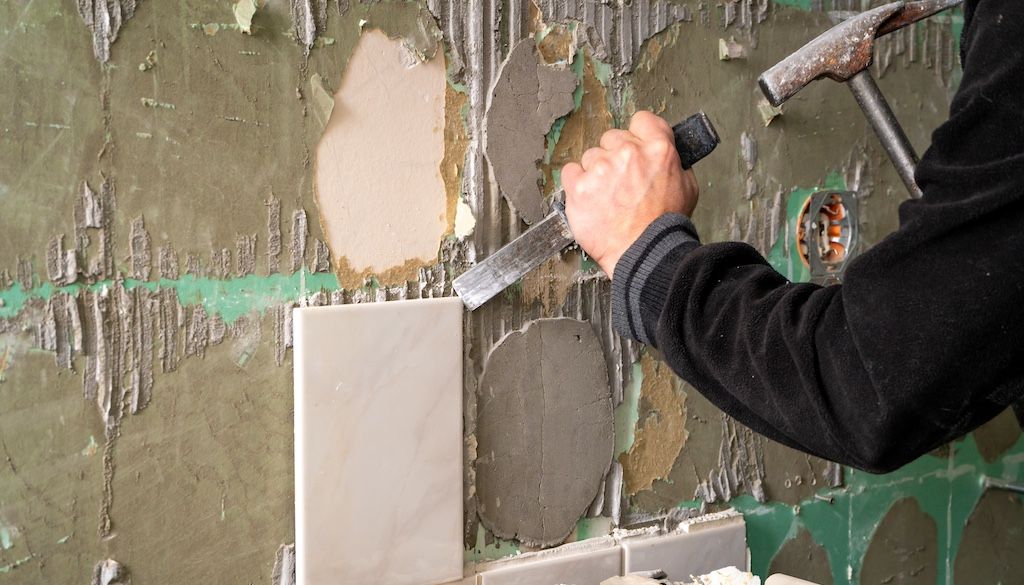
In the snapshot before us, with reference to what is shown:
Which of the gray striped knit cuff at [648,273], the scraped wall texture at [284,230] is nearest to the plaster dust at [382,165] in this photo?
the scraped wall texture at [284,230]

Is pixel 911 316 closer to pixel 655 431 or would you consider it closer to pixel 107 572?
pixel 655 431

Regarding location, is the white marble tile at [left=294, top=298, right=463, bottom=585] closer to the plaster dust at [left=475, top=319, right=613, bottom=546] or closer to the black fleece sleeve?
the plaster dust at [left=475, top=319, right=613, bottom=546]

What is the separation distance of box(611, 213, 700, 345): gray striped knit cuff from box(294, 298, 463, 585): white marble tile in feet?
0.93

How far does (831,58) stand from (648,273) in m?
0.49

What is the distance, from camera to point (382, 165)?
110 centimetres

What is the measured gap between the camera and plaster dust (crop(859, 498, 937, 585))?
163 centimetres

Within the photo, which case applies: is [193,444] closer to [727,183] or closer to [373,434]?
[373,434]

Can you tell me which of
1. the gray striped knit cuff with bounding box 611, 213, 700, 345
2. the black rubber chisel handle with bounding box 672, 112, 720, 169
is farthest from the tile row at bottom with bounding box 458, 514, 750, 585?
the black rubber chisel handle with bounding box 672, 112, 720, 169

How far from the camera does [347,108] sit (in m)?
1.07

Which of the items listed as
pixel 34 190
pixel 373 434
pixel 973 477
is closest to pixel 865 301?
pixel 373 434

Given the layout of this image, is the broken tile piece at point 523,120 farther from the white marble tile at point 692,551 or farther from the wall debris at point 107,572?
the wall debris at point 107,572

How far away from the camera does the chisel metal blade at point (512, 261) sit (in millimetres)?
1129

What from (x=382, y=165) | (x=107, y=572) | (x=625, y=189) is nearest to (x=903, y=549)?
(x=625, y=189)

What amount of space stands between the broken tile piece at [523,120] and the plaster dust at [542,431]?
191 mm
